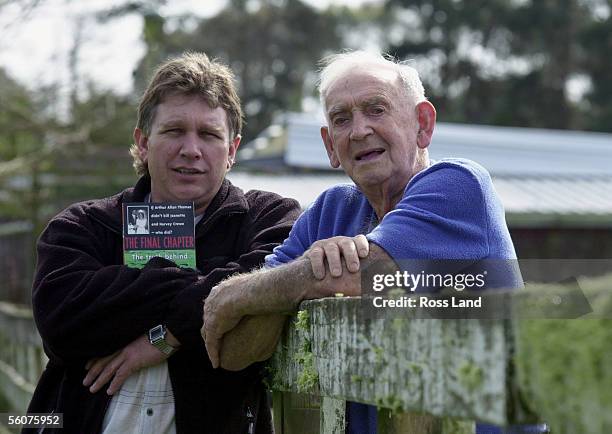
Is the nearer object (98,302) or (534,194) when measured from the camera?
(98,302)

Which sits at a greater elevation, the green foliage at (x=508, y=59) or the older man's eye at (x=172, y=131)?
the green foliage at (x=508, y=59)

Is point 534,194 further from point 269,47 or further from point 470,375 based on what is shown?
point 269,47

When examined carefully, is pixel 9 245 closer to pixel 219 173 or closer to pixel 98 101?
pixel 98 101

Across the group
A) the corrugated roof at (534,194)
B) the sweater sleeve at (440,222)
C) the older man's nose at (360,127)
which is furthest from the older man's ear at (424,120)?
the corrugated roof at (534,194)

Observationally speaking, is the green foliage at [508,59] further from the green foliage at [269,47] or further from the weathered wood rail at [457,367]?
the weathered wood rail at [457,367]

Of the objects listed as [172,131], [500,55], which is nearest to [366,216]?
[172,131]

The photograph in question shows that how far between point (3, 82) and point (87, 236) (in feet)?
27.5

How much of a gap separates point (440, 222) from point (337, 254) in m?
0.25

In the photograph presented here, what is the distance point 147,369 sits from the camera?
2.86 m

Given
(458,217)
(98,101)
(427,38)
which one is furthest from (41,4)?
(427,38)

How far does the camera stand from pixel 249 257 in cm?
290

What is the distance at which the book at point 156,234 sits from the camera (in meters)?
2.95

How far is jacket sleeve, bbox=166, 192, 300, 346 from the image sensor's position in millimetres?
2748

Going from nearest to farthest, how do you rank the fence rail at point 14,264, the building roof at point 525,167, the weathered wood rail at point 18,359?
1. the weathered wood rail at point 18,359
2. the building roof at point 525,167
3. the fence rail at point 14,264
